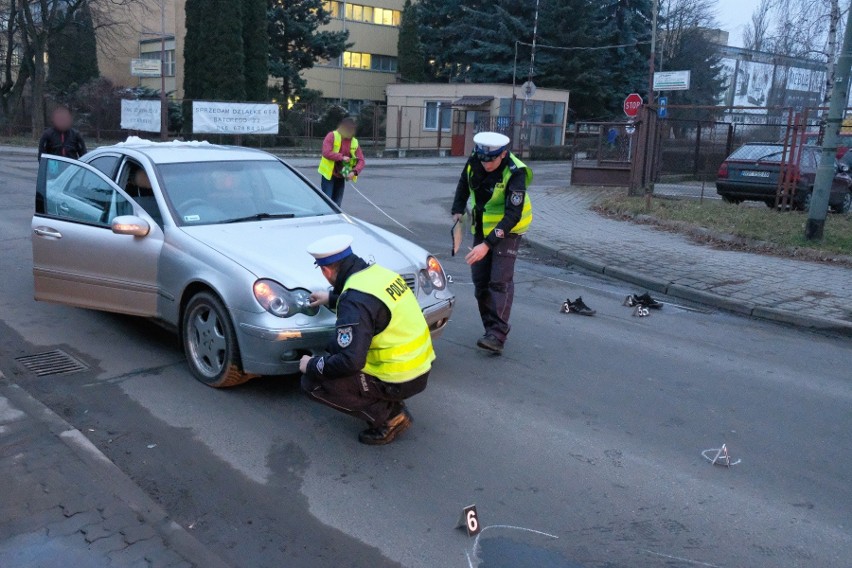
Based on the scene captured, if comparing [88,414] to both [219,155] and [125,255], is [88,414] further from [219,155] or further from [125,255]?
A: [219,155]

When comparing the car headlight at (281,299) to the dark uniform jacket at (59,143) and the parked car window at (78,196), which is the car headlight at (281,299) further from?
the dark uniform jacket at (59,143)

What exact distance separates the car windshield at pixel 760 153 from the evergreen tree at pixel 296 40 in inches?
1245

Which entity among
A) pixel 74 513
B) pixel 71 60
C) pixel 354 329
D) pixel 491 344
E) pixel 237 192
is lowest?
pixel 74 513

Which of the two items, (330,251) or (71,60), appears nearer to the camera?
(330,251)

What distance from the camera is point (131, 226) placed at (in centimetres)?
575

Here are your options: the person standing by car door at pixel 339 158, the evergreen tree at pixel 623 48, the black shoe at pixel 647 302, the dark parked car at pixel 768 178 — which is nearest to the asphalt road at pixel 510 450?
the black shoe at pixel 647 302

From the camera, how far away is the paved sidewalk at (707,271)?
845 cm

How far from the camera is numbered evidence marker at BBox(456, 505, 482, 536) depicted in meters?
3.73

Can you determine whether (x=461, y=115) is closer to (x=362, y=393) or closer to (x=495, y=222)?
(x=495, y=222)

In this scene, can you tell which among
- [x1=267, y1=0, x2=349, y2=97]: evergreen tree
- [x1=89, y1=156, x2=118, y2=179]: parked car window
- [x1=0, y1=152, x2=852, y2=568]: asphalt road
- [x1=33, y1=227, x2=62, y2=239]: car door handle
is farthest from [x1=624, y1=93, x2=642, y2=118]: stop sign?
[x1=33, y1=227, x2=62, y2=239]: car door handle

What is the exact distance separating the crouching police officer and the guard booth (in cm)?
3635

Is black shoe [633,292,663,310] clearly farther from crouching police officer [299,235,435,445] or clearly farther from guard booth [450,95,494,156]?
guard booth [450,95,494,156]

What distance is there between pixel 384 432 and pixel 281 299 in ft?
3.47

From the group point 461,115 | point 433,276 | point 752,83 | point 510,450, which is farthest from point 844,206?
point 752,83
